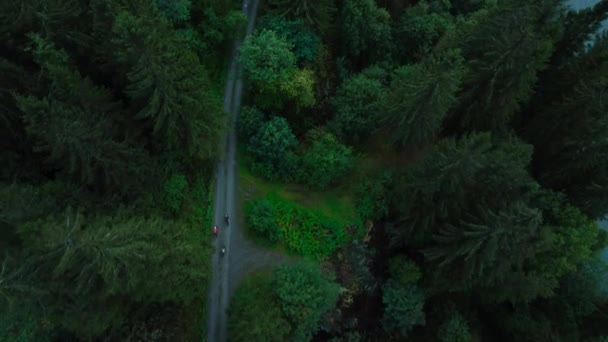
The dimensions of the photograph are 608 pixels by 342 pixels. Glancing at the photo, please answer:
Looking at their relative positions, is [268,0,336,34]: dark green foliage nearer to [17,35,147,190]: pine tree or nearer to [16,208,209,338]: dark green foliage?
[17,35,147,190]: pine tree

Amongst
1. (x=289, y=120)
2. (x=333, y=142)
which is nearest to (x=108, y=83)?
(x=289, y=120)

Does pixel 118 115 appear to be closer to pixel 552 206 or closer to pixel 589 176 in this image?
pixel 552 206

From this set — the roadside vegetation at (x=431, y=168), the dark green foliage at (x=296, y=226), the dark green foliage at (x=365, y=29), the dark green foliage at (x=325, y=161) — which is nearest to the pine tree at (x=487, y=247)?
the roadside vegetation at (x=431, y=168)

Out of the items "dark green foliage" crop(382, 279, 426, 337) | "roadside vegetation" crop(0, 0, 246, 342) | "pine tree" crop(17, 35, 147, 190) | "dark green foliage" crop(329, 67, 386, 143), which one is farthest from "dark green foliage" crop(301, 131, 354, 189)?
"pine tree" crop(17, 35, 147, 190)

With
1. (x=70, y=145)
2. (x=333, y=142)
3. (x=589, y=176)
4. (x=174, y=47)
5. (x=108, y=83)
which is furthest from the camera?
(x=333, y=142)

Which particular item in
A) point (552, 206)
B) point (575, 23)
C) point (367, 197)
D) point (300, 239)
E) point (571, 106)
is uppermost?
point (575, 23)

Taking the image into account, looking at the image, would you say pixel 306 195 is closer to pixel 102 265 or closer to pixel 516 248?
pixel 516 248
